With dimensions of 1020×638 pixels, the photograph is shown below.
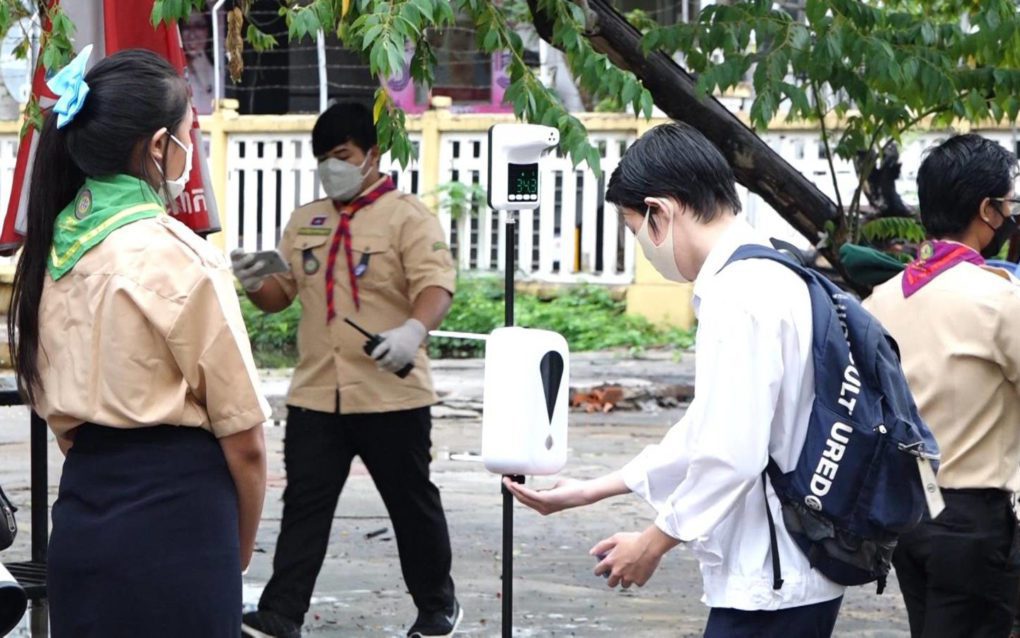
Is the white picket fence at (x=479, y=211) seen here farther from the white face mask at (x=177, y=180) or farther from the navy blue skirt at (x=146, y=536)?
the navy blue skirt at (x=146, y=536)

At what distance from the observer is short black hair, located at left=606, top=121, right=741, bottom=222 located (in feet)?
10.6

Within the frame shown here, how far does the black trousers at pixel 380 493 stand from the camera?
579 cm

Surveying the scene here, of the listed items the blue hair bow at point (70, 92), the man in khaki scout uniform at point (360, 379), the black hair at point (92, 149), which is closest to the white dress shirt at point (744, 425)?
the black hair at point (92, 149)

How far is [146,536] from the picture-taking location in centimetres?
325

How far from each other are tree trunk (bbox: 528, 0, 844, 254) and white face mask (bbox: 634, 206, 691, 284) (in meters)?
2.29

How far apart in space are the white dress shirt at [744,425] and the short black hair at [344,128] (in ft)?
9.88

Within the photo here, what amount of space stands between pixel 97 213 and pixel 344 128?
9.24 feet

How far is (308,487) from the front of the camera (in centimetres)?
581

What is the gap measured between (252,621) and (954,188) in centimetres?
300

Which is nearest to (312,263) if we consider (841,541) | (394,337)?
(394,337)

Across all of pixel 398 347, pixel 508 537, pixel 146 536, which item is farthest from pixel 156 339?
pixel 398 347

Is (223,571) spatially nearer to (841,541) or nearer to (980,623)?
(841,541)

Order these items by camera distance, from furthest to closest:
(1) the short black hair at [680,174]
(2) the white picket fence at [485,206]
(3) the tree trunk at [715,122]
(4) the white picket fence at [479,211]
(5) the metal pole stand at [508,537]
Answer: (4) the white picket fence at [479,211] < (2) the white picket fence at [485,206] < (3) the tree trunk at [715,122] < (5) the metal pole stand at [508,537] < (1) the short black hair at [680,174]

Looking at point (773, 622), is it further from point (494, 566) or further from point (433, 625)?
point (494, 566)
